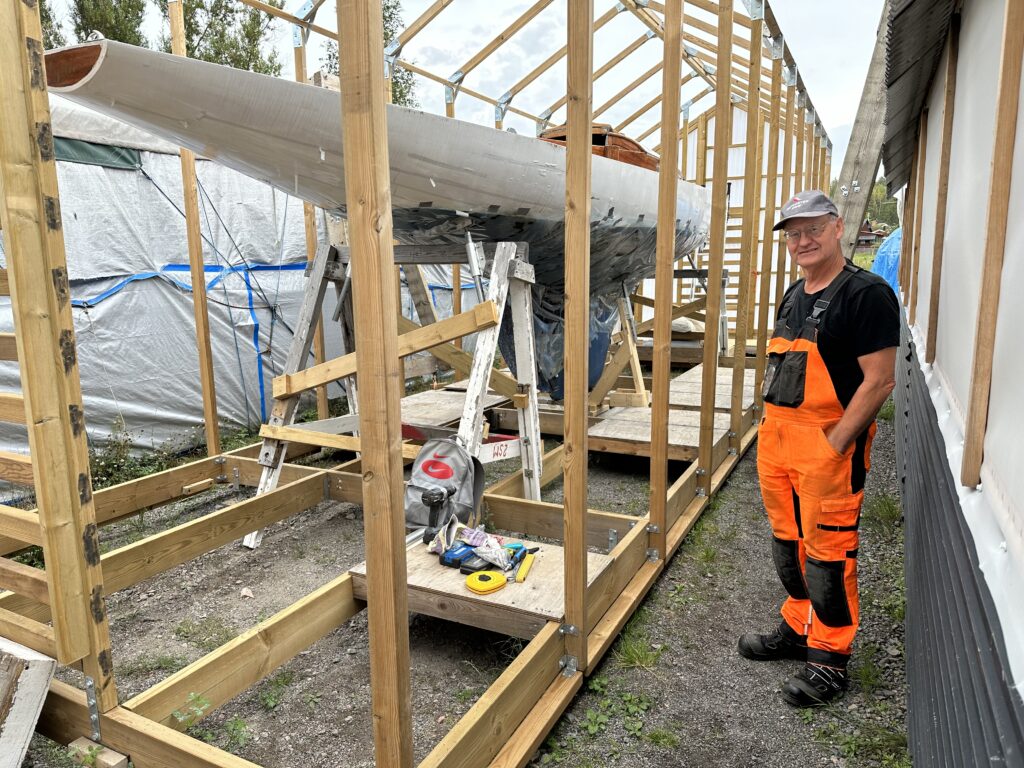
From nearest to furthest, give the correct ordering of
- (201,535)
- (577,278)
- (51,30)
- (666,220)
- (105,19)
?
(577,278), (666,220), (201,535), (51,30), (105,19)

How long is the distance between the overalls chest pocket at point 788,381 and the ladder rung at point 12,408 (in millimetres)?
2163

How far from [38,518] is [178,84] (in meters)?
1.52

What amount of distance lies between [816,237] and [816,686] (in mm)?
1489

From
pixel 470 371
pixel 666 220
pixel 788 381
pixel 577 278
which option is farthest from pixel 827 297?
pixel 470 371

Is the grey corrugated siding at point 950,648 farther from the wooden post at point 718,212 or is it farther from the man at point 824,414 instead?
the wooden post at point 718,212

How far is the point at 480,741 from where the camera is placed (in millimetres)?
1812

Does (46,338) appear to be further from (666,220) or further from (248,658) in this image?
(666,220)

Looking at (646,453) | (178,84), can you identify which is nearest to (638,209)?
(646,453)

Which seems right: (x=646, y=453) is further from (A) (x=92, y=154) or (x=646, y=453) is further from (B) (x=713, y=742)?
(A) (x=92, y=154)

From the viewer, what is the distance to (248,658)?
209cm

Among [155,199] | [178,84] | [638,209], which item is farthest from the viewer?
[155,199]

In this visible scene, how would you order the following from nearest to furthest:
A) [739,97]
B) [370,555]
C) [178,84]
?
[370,555]
[178,84]
[739,97]

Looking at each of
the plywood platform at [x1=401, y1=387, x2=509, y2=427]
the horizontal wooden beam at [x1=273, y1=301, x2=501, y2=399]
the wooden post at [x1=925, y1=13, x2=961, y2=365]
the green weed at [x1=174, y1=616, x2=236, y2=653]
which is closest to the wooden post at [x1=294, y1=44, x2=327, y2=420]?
the plywood platform at [x1=401, y1=387, x2=509, y2=427]

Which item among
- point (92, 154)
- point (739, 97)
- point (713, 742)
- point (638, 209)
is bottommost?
point (713, 742)
